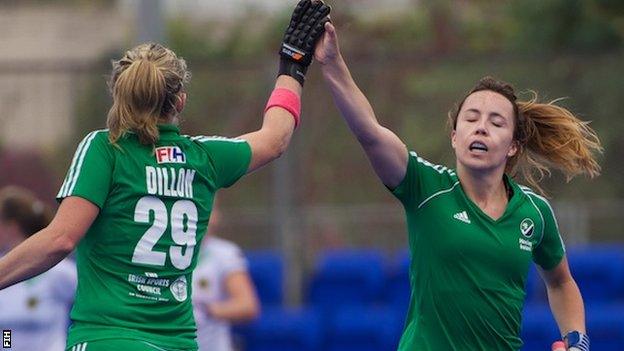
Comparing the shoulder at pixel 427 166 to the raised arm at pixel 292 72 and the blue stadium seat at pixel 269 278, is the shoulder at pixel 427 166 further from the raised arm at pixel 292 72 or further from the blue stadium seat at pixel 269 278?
the blue stadium seat at pixel 269 278

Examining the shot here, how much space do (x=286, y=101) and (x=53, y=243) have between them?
1.25m

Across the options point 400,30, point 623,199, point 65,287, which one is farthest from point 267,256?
point 400,30

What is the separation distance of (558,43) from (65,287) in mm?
8629

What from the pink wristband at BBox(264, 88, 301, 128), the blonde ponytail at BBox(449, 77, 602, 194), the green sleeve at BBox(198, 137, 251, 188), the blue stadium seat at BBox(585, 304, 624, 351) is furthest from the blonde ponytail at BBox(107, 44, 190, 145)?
the blue stadium seat at BBox(585, 304, 624, 351)

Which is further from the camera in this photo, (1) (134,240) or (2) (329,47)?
(2) (329,47)

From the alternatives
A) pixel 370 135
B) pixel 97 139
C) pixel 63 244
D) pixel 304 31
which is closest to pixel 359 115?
pixel 370 135

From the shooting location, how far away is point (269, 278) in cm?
1275

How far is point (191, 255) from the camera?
536cm

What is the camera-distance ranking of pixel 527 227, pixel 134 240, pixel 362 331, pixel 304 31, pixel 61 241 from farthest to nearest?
pixel 362 331
pixel 527 227
pixel 304 31
pixel 134 240
pixel 61 241

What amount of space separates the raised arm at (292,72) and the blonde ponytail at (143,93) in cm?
47

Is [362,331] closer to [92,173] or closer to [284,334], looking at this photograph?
[284,334]

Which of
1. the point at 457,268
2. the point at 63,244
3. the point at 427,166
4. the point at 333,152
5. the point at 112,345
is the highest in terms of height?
the point at 333,152

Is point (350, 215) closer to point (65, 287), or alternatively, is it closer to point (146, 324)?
point (65, 287)

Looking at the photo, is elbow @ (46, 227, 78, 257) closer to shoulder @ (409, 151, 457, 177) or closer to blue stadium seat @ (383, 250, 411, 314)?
shoulder @ (409, 151, 457, 177)
